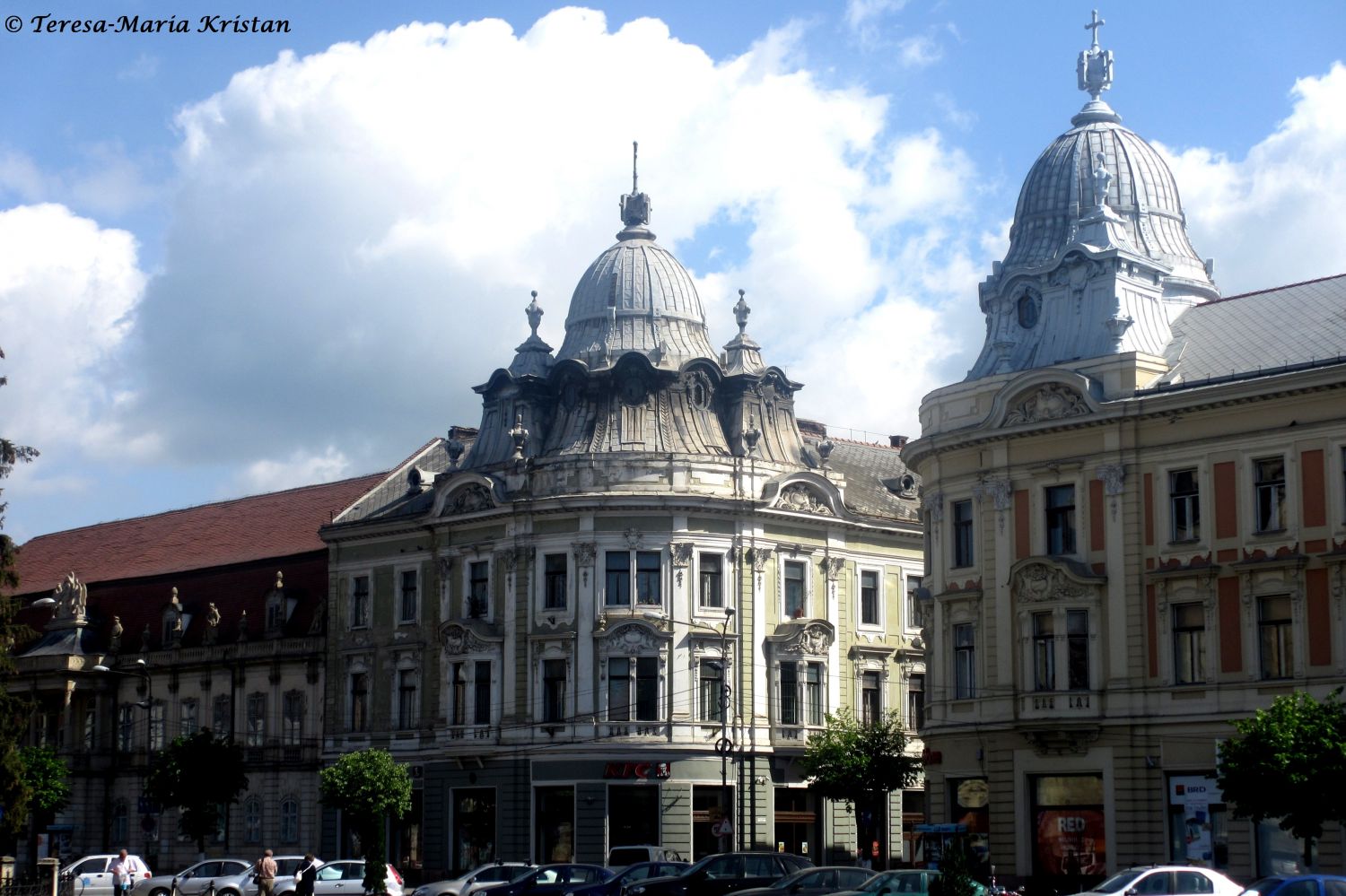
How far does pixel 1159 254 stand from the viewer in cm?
5941

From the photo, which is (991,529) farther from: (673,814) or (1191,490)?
(673,814)

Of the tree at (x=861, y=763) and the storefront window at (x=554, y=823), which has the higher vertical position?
the tree at (x=861, y=763)

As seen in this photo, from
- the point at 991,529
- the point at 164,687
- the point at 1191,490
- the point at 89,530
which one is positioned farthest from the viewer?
the point at 89,530

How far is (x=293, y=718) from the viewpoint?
259ft

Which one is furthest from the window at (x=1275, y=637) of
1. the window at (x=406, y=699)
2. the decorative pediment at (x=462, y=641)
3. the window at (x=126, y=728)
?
the window at (x=126, y=728)

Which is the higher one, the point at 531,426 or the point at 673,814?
the point at 531,426

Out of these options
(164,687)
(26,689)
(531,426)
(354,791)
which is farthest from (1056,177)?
(26,689)

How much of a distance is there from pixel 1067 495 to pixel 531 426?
24.7 metres

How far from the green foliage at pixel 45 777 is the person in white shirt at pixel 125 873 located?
16755mm

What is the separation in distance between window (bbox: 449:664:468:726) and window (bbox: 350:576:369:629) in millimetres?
5812

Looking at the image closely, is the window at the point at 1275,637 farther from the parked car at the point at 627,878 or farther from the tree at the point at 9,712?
the tree at the point at 9,712

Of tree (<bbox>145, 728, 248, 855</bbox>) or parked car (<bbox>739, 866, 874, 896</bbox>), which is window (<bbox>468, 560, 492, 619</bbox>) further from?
parked car (<bbox>739, 866, 874, 896</bbox>)

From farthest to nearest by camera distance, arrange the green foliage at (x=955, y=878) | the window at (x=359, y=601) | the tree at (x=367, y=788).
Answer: the window at (x=359, y=601)
the tree at (x=367, y=788)
the green foliage at (x=955, y=878)

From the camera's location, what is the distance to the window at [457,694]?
7138cm
